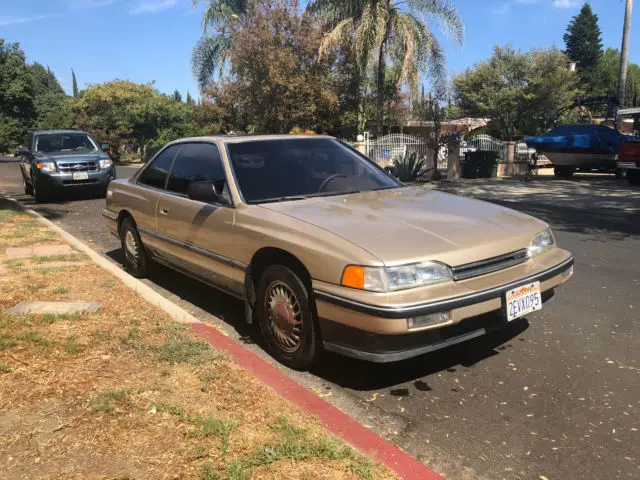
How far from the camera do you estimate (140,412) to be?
9.62ft

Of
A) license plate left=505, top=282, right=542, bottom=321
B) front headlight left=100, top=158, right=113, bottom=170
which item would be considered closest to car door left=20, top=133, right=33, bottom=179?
front headlight left=100, top=158, right=113, bottom=170

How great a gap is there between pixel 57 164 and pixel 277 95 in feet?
41.4

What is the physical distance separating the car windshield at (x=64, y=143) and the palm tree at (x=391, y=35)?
35.6 ft

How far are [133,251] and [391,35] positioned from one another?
17967mm

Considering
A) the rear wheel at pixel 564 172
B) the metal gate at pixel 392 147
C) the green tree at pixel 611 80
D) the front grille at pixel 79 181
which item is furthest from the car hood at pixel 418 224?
the green tree at pixel 611 80

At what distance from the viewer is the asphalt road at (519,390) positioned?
2.74m

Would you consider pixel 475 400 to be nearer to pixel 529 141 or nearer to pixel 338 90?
pixel 529 141

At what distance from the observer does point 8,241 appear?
25.0ft

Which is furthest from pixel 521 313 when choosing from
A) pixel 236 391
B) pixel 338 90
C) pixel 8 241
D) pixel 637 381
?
pixel 338 90

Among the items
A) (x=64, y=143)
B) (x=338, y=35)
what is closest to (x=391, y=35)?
(x=338, y=35)

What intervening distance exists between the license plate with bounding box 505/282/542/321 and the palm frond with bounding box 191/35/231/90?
92.9 feet

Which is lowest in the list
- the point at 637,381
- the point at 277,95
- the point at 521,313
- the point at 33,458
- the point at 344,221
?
the point at 637,381

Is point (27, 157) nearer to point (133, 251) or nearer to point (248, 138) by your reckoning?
point (133, 251)

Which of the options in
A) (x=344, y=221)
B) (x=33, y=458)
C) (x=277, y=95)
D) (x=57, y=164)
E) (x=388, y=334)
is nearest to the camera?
(x=33, y=458)
